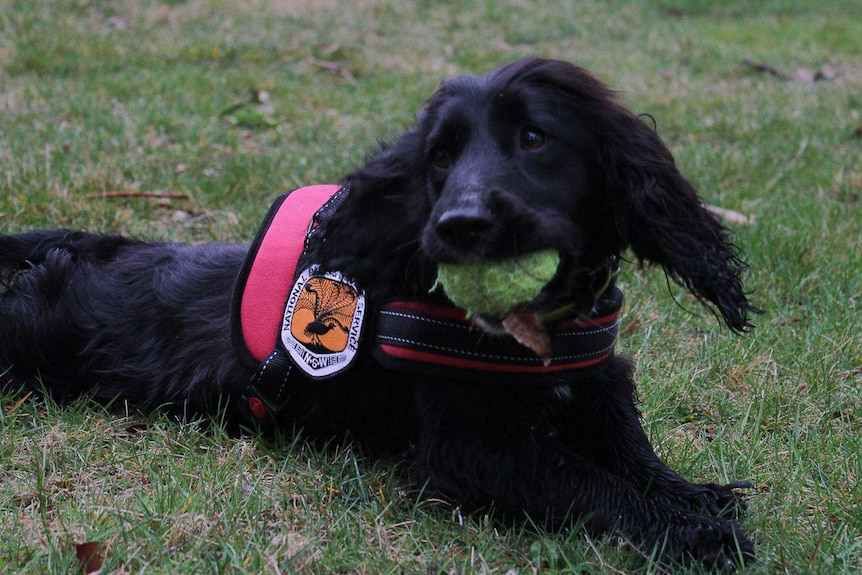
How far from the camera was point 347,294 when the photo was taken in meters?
2.25

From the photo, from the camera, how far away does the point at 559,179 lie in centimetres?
203

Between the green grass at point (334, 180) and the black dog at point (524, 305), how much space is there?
12cm

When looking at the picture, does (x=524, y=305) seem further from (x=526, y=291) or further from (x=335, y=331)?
(x=335, y=331)

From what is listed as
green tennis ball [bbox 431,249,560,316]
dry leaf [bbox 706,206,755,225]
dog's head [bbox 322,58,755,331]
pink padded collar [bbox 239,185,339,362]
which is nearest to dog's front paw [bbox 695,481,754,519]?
dog's head [bbox 322,58,755,331]

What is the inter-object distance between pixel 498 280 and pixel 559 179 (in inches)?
13.6

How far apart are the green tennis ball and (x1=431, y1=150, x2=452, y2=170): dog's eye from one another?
1.04 ft

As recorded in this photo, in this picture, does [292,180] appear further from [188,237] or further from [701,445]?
[701,445]

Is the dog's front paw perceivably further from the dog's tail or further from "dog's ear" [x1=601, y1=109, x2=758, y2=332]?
the dog's tail

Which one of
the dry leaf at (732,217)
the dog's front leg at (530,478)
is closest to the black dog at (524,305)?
the dog's front leg at (530,478)

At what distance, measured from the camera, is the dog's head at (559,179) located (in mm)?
2021

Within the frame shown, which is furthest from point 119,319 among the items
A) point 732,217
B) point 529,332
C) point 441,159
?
point 732,217

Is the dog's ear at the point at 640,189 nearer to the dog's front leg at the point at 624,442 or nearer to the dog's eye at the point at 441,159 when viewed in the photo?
the dog's eye at the point at 441,159

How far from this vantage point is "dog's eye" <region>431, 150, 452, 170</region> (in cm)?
210

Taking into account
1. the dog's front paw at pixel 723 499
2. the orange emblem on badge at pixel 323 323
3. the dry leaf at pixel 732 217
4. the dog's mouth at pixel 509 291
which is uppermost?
the dog's mouth at pixel 509 291
